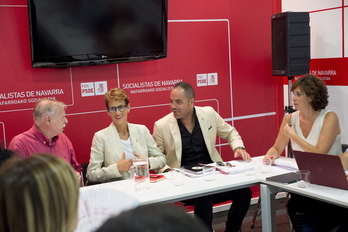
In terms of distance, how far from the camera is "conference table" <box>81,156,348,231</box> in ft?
10.0

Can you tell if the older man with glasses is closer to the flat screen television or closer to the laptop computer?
the flat screen television

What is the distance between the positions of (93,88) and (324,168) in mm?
2424

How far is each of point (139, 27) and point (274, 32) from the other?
154 cm

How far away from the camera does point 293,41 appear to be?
4918 mm

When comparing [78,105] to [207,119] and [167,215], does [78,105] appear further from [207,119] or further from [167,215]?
[167,215]

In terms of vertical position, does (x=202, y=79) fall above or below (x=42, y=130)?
above

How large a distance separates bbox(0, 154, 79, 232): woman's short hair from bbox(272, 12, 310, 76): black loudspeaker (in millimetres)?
4164

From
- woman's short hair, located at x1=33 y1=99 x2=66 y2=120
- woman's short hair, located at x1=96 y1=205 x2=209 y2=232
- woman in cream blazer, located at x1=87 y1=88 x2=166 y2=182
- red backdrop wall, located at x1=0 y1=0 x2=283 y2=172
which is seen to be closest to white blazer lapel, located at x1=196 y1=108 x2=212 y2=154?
woman in cream blazer, located at x1=87 y1=88 x2=166 y2=182

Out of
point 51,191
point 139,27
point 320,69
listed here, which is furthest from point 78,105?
point 51,191

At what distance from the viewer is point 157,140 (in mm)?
4336

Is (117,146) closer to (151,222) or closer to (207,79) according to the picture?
(207,79)

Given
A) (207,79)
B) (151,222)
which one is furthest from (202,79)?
(151,222)

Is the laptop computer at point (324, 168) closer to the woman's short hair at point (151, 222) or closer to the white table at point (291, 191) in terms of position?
the white table at point (291, 191)

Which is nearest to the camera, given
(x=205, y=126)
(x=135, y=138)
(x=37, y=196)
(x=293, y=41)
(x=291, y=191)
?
(x=37, y=196)
